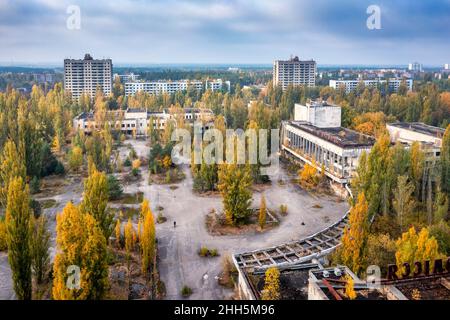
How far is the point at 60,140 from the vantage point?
37062 millimetres

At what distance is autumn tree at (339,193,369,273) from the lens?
1350 centimetres

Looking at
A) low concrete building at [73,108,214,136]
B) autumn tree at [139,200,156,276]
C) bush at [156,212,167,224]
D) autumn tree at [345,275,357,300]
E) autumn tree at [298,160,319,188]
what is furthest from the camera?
low concrete building at [73,108,214,136]

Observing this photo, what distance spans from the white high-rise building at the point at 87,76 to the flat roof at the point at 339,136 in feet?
142

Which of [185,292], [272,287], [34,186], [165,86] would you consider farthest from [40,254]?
[165,86]

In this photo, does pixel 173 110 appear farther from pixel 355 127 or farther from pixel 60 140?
pixel 355 127

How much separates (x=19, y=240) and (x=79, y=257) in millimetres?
2824

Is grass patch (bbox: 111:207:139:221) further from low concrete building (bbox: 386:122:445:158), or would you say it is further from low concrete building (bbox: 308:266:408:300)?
low concrete building (bbox: 386:122:445:158)

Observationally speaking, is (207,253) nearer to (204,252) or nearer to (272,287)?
(204,252)

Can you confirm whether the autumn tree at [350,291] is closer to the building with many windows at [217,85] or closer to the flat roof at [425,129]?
the flat roof at [425,129]

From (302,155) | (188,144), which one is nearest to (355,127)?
(302,155)

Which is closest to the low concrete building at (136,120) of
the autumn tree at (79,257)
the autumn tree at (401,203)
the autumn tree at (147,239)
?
the autumn tree at (401,203)

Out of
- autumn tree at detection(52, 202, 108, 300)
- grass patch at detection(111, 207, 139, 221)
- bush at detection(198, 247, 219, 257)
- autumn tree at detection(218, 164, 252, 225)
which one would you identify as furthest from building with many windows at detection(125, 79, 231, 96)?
autumn tree at detection(52, 202, 108, 300)

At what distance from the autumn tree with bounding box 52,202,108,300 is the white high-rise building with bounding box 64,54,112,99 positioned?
6027 cm
